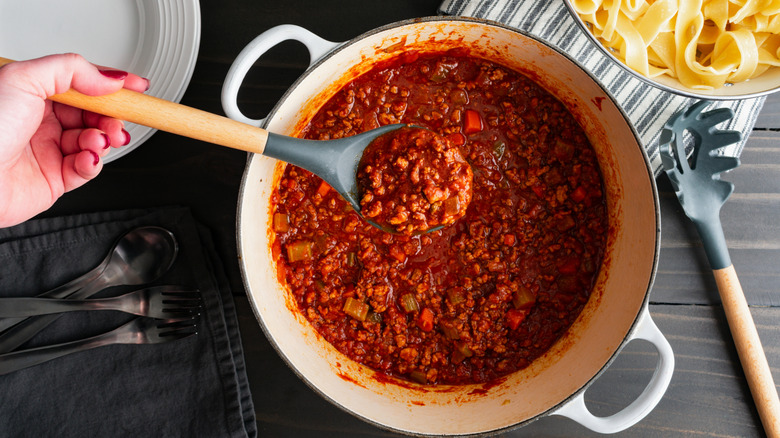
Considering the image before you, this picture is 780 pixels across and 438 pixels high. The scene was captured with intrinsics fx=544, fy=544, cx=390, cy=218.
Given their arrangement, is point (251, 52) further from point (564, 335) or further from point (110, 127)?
point (564, 335)

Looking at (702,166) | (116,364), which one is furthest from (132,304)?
(702,166)

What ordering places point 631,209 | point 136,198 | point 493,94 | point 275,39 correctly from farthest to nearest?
point 136,198
point 493,94
point 631,209
point 275,39

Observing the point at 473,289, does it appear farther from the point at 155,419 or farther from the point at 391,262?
the point at 155,419

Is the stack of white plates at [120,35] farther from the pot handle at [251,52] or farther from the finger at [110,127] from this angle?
the pot handle at [251,52]

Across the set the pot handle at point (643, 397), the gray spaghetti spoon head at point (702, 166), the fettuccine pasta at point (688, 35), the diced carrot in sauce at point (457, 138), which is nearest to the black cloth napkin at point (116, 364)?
the diced carrot in sauce at point (457, 138)

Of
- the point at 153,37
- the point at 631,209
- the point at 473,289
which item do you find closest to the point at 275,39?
the point at 153,37
